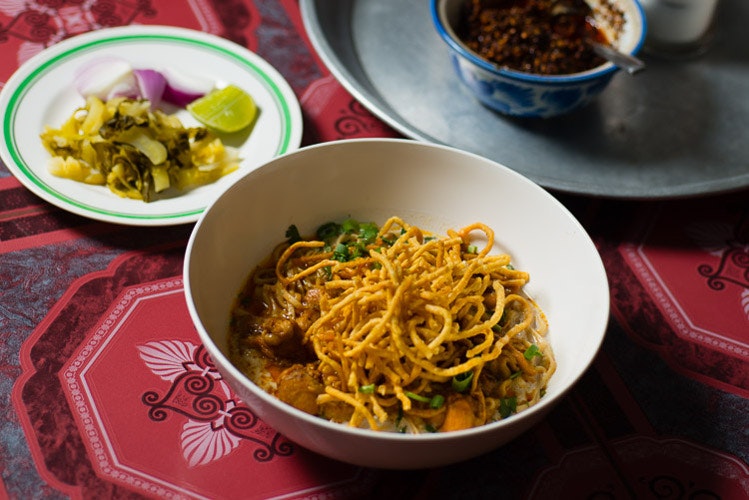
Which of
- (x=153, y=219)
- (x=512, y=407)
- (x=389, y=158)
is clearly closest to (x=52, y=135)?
(x=153, y=219)

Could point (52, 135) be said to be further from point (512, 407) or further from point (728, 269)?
point (728, 269)

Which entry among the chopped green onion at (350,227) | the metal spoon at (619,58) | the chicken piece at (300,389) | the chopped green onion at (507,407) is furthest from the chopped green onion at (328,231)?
the metal spoon at (619,58)

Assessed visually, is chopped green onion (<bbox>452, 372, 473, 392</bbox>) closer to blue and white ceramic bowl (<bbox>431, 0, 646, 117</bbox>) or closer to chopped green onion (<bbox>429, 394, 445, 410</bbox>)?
chopped green onion (<bbox>429, 394, 445, 410</bbox>)

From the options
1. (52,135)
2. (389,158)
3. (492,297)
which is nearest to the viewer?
(492,297)

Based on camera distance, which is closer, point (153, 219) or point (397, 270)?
point (397, 270)

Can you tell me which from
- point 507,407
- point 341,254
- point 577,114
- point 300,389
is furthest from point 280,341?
point 577,114

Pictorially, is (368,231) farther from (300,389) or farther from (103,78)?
(103,78)

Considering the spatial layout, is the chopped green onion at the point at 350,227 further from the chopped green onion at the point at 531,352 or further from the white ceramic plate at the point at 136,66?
the chopped green onion at the point at 531,352
